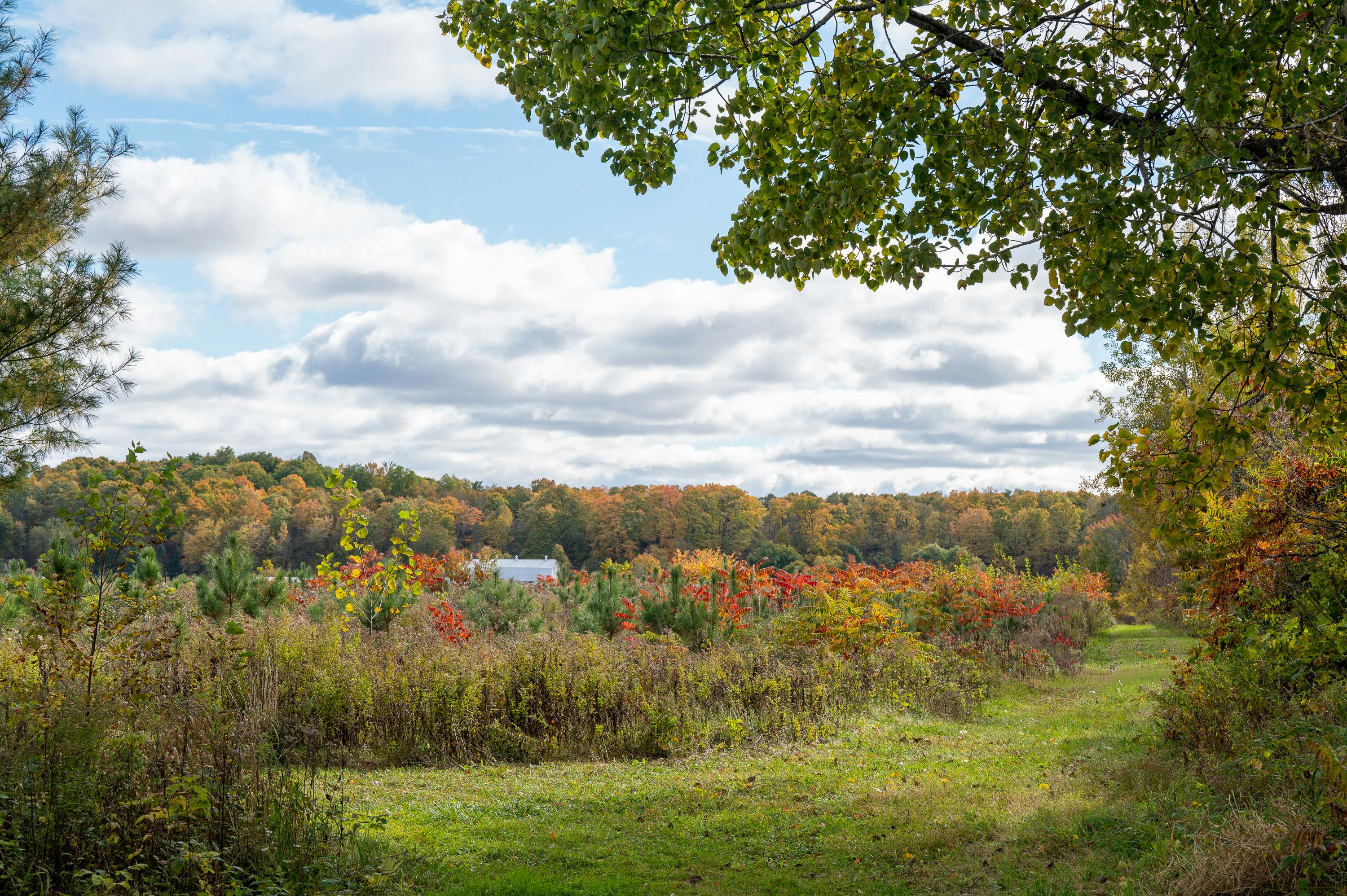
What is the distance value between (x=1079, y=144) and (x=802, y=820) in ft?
17.2

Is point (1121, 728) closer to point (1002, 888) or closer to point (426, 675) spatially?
point (1002, 888)

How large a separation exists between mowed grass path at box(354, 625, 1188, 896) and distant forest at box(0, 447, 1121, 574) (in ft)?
92.2

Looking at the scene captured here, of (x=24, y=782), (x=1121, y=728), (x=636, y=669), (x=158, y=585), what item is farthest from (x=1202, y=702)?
(x=158, y=585)

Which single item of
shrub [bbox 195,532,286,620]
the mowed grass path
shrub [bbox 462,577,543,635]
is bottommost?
the mowed grass path

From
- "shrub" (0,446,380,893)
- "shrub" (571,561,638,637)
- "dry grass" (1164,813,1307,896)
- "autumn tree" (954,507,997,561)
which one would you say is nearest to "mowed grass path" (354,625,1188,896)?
"dry grass" (1164,813,1307,896)

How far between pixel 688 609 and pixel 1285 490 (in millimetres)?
8617

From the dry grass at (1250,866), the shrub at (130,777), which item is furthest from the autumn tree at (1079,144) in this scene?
the shrub at (130,777)

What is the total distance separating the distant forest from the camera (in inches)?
1436

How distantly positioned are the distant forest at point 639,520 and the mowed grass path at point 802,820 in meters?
28.1

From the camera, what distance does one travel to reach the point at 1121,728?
400 inches

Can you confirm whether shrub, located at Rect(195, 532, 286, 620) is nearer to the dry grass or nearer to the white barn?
the dry grass

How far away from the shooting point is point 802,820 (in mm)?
6977

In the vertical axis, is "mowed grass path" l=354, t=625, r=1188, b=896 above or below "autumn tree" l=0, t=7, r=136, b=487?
below

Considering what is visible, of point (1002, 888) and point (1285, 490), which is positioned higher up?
point (1285, 490)
